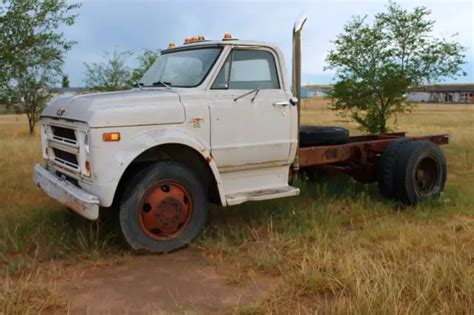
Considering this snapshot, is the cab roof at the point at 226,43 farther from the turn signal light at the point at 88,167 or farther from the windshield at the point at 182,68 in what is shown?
the turn signal light at the point at 88,167

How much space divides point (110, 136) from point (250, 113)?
1.65 m

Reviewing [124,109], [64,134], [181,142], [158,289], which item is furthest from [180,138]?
[158,289]

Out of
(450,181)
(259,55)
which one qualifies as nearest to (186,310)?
(259,55)

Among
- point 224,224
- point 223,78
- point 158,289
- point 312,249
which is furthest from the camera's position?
point 224,224

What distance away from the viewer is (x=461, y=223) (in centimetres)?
618

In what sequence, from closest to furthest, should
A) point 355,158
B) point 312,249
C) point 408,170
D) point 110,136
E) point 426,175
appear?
point 110,136, point 312,249, point 408,170, point 355,158, point 426,175

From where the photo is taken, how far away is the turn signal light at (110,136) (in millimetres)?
4746

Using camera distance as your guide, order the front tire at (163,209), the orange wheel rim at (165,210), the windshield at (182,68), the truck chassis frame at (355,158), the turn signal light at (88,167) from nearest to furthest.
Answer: the turn signal light at (88,167)
the front tire at (163,209)
the orange wheel rim at (165,210)
the windshield at (182,68)
the truck chassis frame at (355,158)

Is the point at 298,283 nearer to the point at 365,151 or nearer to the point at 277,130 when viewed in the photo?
the point at 277,130

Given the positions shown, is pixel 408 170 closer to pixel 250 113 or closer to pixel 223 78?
pixel 250 113

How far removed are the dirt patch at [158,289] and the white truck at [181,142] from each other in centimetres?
34

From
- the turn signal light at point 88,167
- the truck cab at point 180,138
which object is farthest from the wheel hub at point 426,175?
the turn signal light at point 88,167

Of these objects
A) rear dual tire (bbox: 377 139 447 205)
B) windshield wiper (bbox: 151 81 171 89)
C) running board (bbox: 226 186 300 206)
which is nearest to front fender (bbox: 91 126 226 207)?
windshield wiper (bbox: 151 81 171 89)

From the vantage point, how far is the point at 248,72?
593 cm
